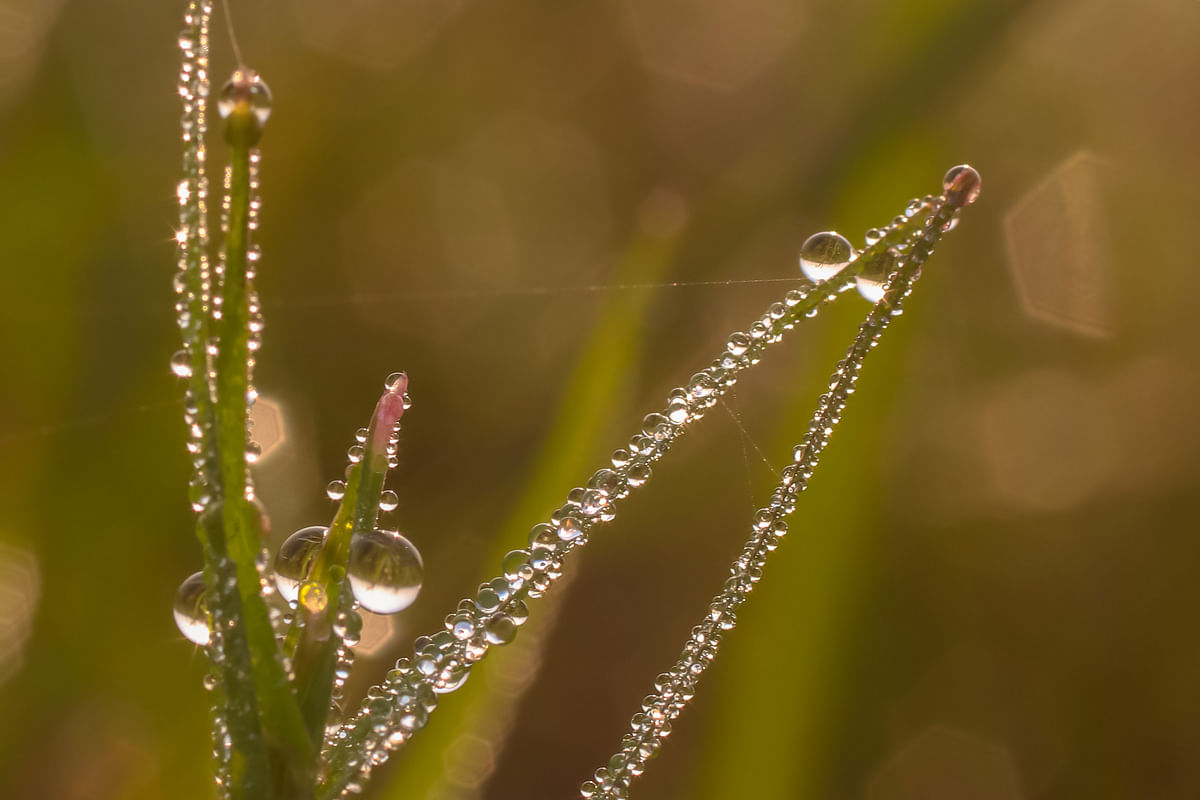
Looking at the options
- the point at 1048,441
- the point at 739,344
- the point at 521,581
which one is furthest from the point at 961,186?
Answer: the point at 1048,441

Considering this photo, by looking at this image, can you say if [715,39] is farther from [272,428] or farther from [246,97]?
[246,97]

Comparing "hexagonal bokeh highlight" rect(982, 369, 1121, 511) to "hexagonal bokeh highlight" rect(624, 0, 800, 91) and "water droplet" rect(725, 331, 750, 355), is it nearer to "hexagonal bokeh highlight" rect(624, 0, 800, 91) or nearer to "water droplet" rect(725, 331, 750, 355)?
"hexagonal bokeh highlight" rect(624, 0, 800, 91)

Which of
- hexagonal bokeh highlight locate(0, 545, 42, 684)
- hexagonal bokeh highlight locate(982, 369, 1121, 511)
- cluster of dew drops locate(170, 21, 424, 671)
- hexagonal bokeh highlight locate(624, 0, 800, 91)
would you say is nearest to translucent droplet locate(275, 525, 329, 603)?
cluster of dew drops locate(170, 21, 424, 671)

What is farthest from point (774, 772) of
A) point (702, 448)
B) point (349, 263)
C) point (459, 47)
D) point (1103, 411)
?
point (459, 47)

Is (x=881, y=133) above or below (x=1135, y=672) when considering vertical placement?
above

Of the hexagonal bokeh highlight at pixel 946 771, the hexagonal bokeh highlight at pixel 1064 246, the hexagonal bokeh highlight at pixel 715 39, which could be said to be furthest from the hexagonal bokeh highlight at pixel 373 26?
the hexagonal bokeh highlight at pixel 946 771

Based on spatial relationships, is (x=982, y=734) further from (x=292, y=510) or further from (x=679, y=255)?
(x=292, y=510)
